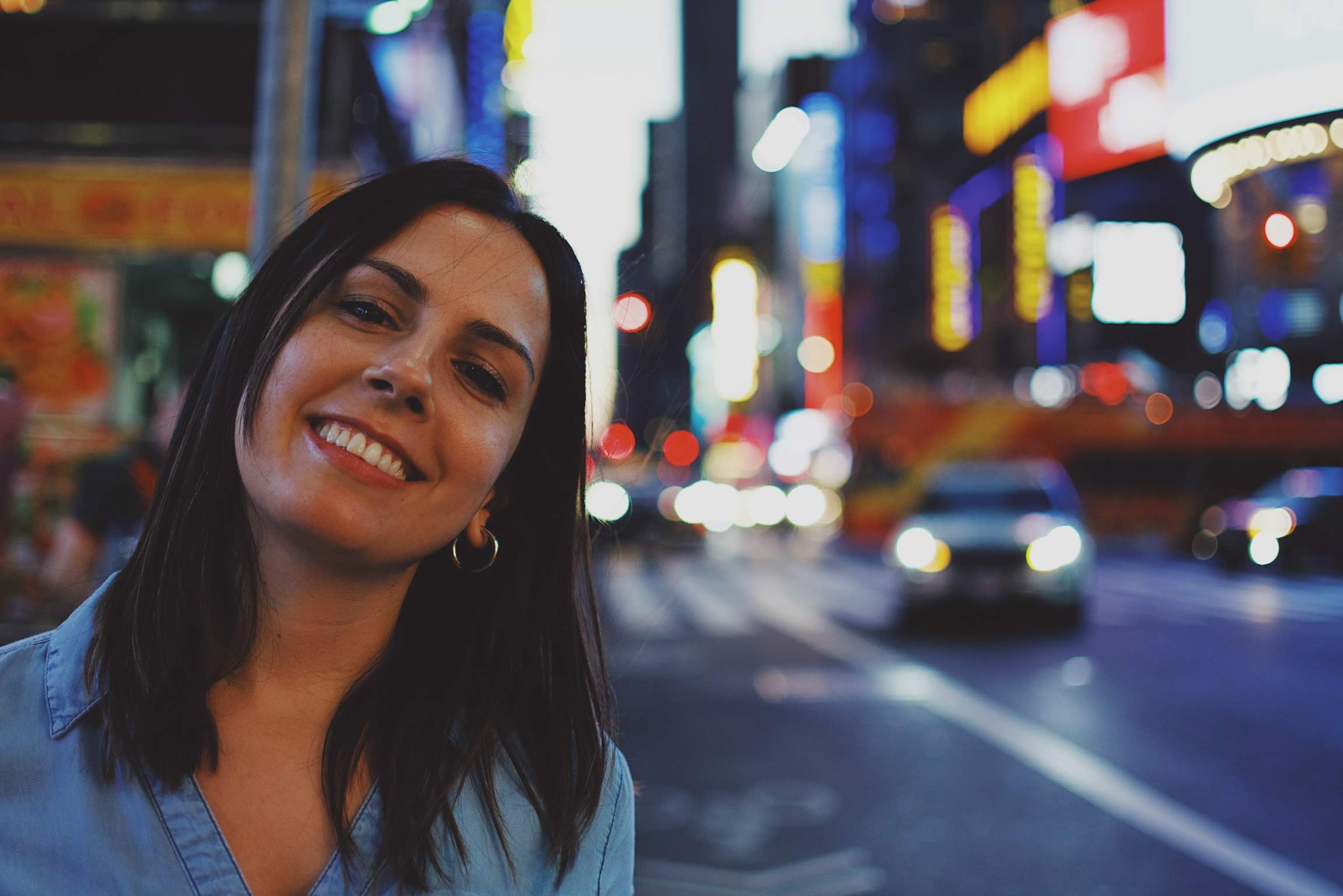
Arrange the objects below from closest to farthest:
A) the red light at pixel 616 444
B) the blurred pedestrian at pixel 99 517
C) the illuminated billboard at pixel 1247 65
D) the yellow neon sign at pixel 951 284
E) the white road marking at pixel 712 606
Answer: the red light at pixel 616 444 < the blurred pedestrian at pixel 99 517 < the white road marking at pixel 712 606 < the illuminated billboard at pixel 1247 65 < the yellow neon sign at pixel 951 284

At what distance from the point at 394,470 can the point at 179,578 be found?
345 millimetres

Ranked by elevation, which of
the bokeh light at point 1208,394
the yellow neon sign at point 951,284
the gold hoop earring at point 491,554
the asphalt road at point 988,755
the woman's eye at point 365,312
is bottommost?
the asphalt road at point 988,755

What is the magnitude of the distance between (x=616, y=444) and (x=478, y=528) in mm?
1087

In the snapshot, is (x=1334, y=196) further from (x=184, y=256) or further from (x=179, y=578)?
(x=179, y=578)

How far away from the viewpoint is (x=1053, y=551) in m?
12.1

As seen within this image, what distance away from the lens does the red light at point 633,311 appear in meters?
2.44

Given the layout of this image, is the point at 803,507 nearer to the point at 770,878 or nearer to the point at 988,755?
the point at 988,755

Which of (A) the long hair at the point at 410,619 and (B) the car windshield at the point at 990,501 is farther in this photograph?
(B) the car windshield at the point at 990,501

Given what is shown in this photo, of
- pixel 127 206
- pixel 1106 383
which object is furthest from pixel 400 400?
pixel 1106 383

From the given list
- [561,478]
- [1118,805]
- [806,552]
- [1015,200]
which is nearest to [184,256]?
[1118,805]

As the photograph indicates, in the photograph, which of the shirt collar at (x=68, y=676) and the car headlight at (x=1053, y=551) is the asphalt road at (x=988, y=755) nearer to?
the car headlight at (x=1053, y=551)

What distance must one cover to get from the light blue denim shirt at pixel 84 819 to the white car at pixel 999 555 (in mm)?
11128

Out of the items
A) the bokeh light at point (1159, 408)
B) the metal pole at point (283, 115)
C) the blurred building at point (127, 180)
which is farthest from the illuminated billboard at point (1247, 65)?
the metal pole at point (283, 115)

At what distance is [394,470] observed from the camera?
158 cm
